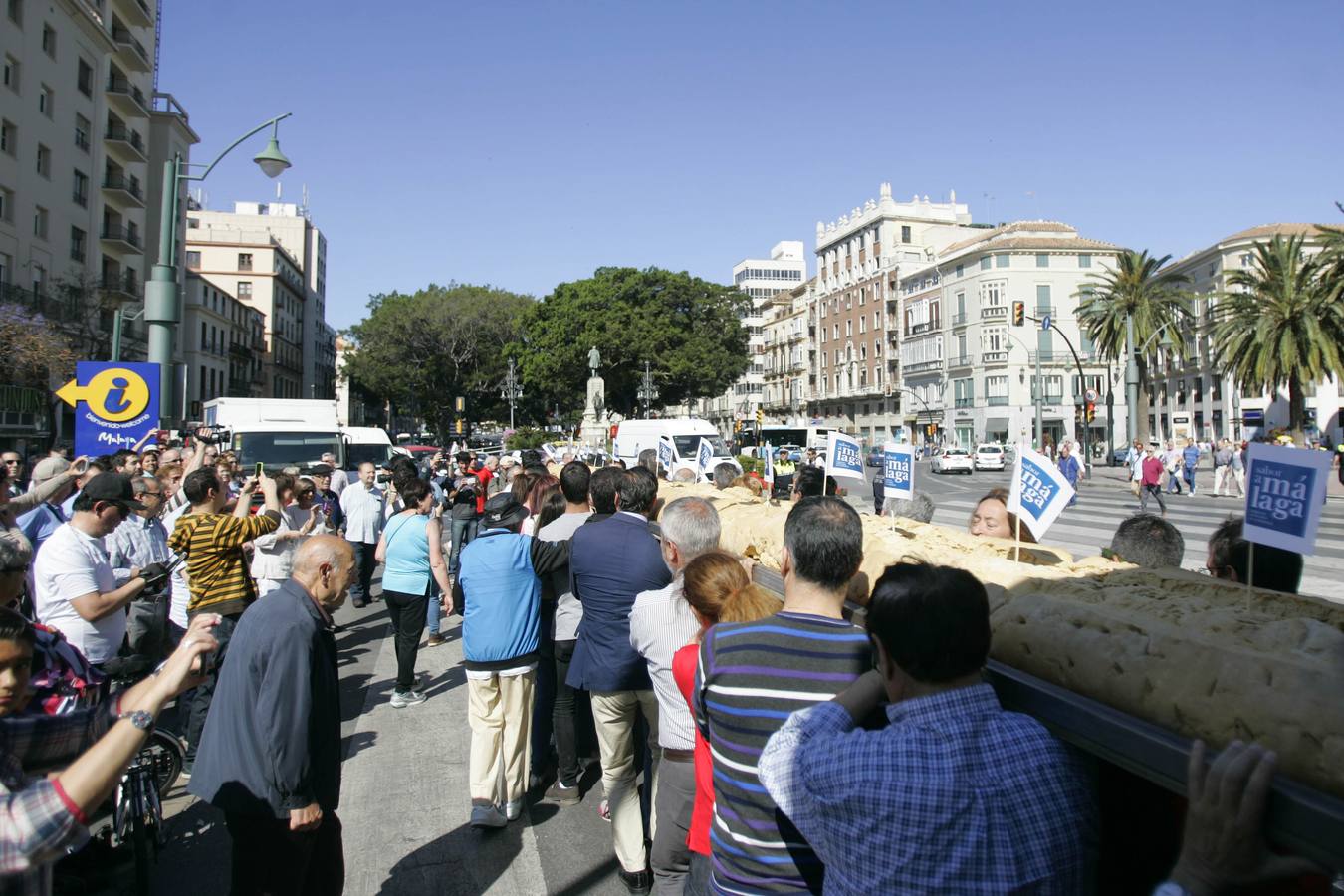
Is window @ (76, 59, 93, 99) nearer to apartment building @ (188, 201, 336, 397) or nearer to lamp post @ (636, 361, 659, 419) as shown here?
lamp post @ (636, 361, 659, 419)

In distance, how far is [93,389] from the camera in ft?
33.4

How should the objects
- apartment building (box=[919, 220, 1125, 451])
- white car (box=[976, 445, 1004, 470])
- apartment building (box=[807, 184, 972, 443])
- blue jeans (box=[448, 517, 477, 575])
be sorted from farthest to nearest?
apartment building (box=[807, 184, 972, 443]), apartment building (box=[919, 220, 1125, 451]), white car (box=[976, 445, 1004, 470]), blue jeans (box=[448, 517, 477, 575])

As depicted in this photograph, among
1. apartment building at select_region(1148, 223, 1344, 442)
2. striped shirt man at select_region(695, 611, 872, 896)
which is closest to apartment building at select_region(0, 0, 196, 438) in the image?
striped shirt man at select_region(695, 611, 872, 896)

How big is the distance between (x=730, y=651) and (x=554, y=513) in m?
3.88

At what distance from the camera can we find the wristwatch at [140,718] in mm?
2129

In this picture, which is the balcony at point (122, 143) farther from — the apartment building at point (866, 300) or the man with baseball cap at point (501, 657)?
the apartment building at point (866, 300)

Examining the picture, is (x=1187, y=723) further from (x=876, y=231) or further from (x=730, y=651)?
(x=876, y=231)

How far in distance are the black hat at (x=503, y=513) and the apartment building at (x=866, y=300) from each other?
75.2 m

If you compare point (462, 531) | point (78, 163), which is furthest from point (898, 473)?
point (78, 163)

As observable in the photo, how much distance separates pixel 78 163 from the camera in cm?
3612

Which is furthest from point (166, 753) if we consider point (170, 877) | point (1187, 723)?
point (1187, 723)

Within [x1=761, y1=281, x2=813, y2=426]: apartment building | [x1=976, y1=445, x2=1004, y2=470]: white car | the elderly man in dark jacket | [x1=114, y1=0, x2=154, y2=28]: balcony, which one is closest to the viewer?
the elderly man in dark jacket

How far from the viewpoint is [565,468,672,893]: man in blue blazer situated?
424cm

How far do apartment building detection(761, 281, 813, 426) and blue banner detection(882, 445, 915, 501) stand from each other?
8260 cm
